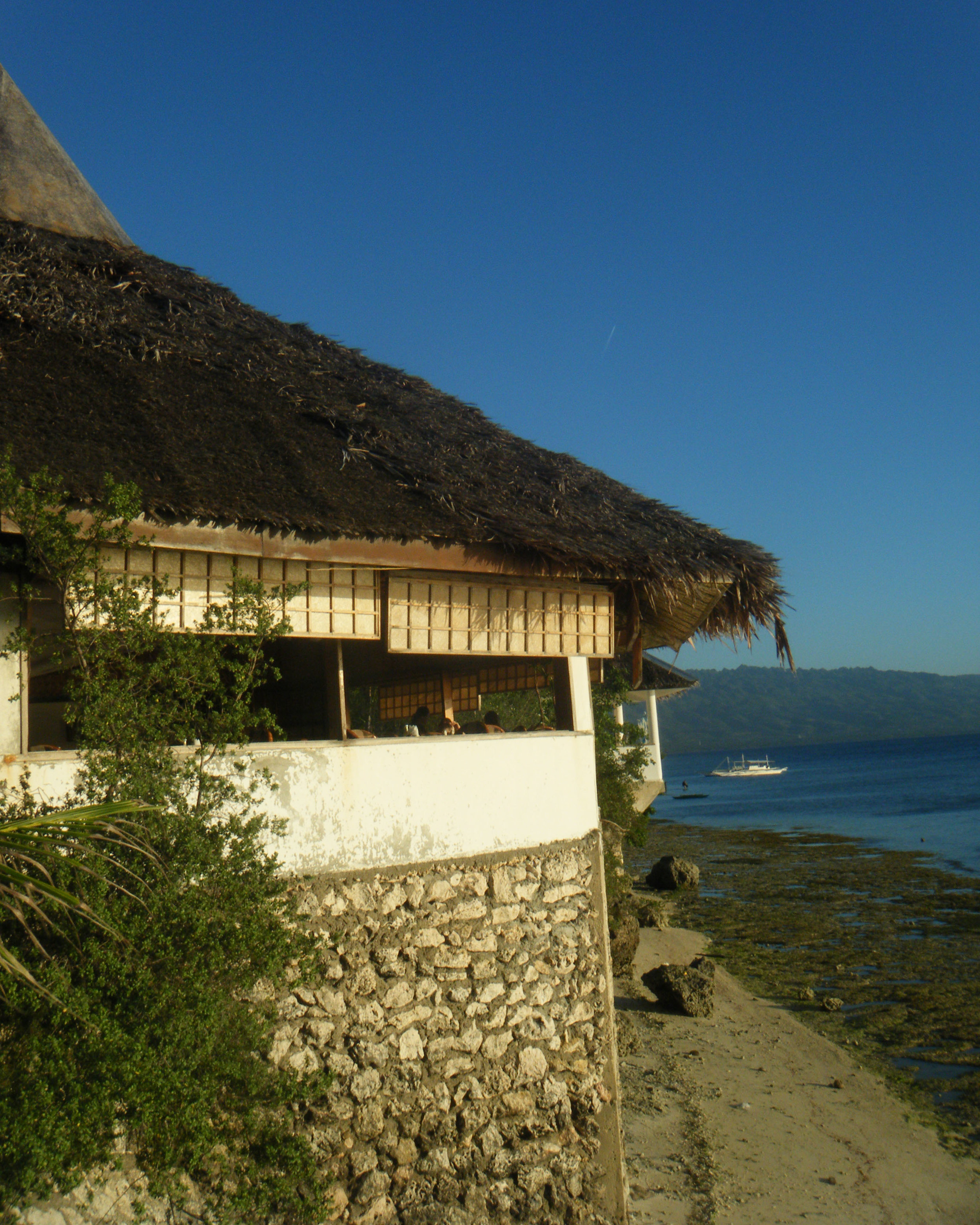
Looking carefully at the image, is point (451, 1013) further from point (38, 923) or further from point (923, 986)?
point (923, 986)

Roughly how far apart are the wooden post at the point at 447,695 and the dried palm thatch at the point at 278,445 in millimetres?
1892

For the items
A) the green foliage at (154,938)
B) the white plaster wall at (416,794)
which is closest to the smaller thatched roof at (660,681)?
the white plaster wall at (416,794)

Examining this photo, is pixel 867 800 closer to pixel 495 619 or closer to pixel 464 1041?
pixel 495 619

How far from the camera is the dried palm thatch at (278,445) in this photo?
4879mm

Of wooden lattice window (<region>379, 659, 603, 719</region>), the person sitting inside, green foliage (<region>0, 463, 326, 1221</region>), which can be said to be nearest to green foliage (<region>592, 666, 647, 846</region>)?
wooden lattice window (<region>379, 659, 603, 719</region>)

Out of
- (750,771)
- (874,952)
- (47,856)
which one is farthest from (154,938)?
(750,771)

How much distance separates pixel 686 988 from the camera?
12094 millimetres

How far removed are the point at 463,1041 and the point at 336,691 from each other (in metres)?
2.24

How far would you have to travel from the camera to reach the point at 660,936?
55.8 ft

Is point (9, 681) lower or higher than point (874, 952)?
higher

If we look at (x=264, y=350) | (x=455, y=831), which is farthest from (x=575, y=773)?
(x=264, y=350)

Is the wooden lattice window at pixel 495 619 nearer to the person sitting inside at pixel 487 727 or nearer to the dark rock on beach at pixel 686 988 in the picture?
the person sitting inside at pixel 487 727

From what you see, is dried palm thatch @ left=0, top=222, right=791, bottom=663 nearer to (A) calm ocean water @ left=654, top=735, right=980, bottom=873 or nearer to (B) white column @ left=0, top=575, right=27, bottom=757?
(B) white column @ left=0, top=575, right=27, bottom=757

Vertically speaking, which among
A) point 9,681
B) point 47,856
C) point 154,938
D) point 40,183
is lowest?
point 154,938
